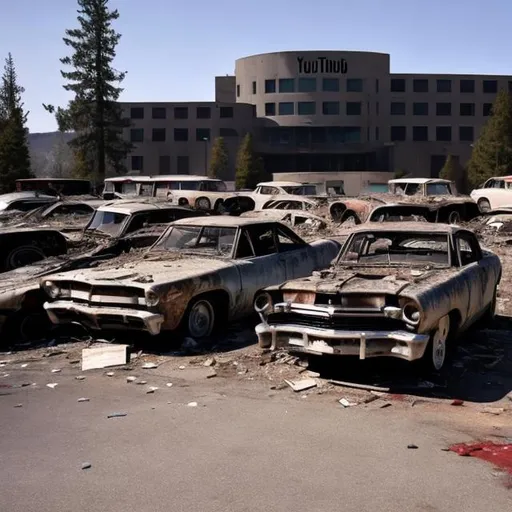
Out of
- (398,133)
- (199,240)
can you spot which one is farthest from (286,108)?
(199,240)

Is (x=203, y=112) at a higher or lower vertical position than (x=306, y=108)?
lower

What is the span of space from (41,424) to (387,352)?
3073 mm

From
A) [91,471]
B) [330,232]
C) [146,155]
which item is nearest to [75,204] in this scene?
[330,232]

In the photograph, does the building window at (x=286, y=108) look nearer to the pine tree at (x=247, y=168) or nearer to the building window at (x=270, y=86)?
the building window at (x=270, y=86)

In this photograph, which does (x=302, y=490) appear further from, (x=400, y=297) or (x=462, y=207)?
(x=462, y=207)

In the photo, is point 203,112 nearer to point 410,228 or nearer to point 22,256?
point 22,256

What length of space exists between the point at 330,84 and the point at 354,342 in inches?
2852

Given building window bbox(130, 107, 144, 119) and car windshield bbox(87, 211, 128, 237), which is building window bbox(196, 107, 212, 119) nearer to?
building window bbox(130, 107, 144, 119)

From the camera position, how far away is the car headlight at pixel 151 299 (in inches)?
327

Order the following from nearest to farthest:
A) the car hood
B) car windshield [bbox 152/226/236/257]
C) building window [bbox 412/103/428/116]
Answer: the car hood, car windshield [bbox 152/226/236/257], building window [bbox 412/103/428/116]

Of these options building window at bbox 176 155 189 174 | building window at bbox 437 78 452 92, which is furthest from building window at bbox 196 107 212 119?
building window at bbox 437 78 452 92

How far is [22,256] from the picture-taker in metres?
12.2

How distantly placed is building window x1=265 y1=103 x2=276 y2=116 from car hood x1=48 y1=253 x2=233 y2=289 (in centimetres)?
6981

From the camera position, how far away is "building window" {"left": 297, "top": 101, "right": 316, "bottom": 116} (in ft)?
254
